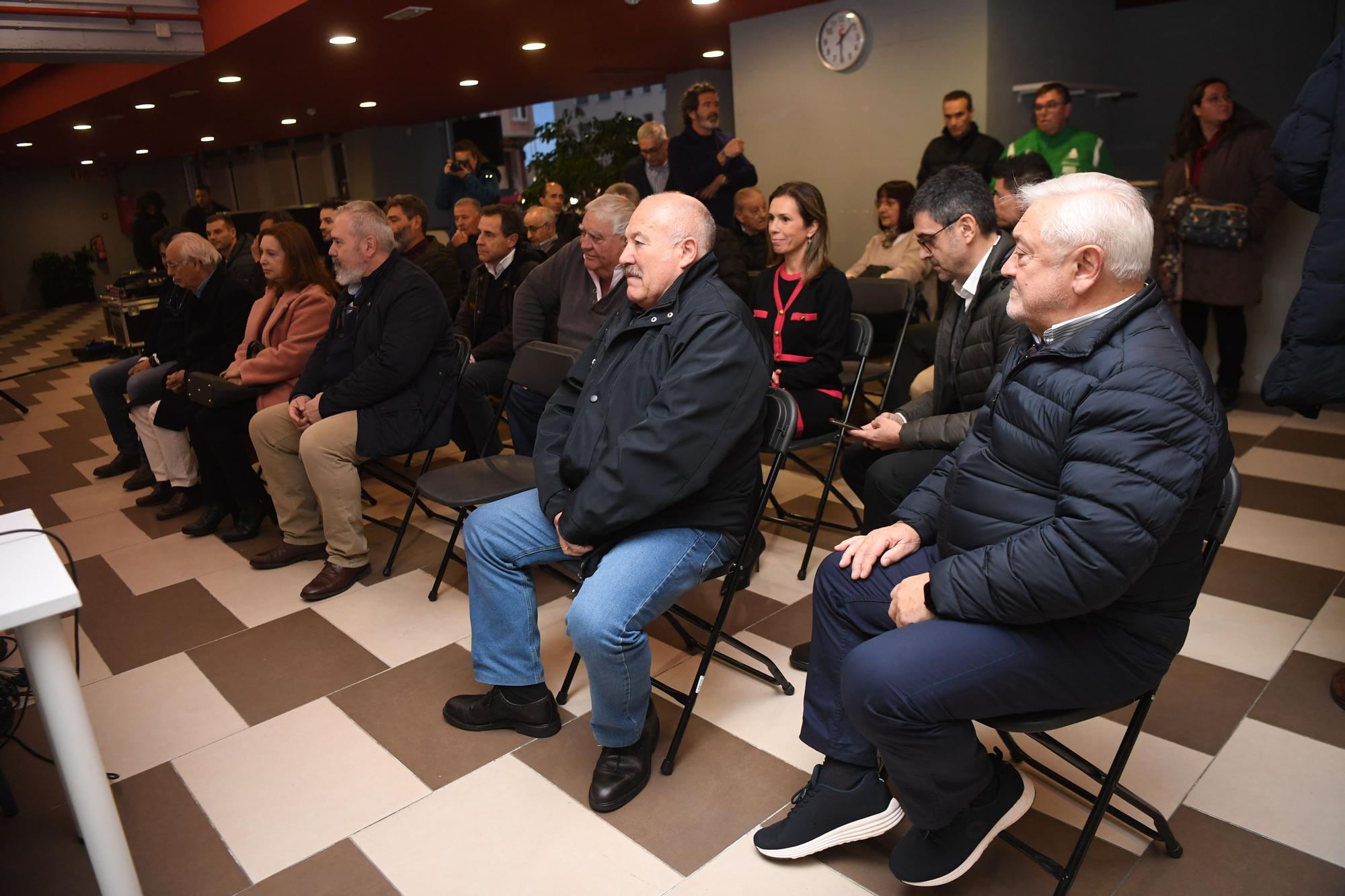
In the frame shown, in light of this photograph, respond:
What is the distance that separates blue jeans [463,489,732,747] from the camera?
2.02 m

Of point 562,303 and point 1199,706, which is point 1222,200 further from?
point 562,303

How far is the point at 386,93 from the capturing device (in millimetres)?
10297

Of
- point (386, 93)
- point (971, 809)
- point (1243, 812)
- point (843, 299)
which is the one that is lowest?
point (1243, 812)

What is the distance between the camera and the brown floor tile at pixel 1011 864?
1784mm

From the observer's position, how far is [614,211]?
3.32 metres

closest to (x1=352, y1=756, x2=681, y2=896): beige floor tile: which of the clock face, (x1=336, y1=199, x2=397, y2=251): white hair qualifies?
(x1=336, y1=199, x2=397, y2=251): white hair

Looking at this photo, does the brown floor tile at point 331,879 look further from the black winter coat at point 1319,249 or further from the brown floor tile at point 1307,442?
the brown floor tile at point 1307,442

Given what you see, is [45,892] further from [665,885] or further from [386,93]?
[386,93]

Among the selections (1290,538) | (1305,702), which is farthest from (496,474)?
(1290,538)

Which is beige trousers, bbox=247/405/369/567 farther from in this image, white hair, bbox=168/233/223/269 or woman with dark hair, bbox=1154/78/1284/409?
woman with dark hair, bbox=1154/78/1284/409

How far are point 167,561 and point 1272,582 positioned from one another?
4.07 m

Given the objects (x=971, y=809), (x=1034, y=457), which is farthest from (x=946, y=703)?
(x=1034, y=457)

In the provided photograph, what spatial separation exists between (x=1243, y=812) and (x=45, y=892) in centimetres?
256

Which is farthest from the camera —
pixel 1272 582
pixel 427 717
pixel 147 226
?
pixel 147 226
